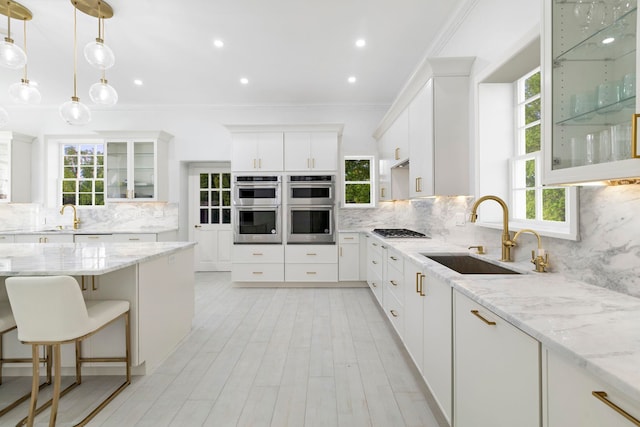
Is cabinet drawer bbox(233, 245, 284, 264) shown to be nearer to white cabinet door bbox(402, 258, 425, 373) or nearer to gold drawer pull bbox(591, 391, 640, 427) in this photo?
white cabinet door bbox(402, 258, 425, 373)

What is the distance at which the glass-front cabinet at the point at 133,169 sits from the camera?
505cm

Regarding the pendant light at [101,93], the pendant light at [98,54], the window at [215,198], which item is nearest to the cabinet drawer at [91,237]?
the window at [215,198]

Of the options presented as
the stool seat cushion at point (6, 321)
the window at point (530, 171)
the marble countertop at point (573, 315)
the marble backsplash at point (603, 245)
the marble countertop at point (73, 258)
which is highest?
the window at point (530, 171)

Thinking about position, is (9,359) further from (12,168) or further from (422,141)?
(12,168)

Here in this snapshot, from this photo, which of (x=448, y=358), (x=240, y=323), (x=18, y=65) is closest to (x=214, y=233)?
(x=240, y=323)

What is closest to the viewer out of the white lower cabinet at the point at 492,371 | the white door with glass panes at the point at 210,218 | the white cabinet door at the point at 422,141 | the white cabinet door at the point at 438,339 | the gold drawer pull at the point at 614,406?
the gold drawer pull at the point at 614,406

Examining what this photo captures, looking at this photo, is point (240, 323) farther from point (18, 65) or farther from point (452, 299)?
point (18, 65)

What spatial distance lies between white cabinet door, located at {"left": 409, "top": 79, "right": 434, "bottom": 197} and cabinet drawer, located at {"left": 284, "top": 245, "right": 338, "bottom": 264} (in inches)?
72.7

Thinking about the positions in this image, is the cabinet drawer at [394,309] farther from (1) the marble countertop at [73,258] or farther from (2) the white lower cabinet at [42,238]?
(2) the white lower cabinet at [42,238]

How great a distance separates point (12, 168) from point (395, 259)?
6.23 metres

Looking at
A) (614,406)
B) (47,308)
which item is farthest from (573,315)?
(47,308)

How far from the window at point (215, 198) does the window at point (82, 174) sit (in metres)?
1.74

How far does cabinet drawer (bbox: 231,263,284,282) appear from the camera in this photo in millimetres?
4590

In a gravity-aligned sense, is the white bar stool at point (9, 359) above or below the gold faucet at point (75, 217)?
below
